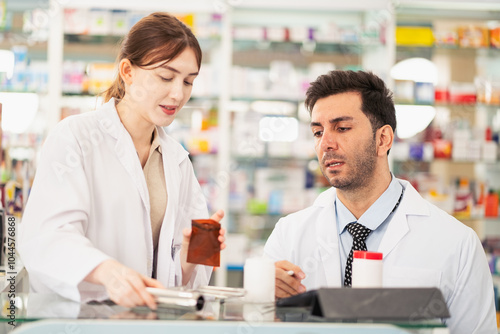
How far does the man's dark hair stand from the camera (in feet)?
7.30

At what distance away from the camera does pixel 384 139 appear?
226cm

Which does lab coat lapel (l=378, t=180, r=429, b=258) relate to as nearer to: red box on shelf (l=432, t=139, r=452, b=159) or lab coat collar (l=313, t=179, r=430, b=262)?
lab coat collar (l=313, t=179, r=430, b=262)

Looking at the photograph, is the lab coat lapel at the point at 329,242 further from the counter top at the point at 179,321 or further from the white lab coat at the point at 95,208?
the counter top at the point at 179,321

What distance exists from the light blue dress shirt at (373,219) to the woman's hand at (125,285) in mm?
955

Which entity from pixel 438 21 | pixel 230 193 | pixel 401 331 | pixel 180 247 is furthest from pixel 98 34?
pixel 401 331

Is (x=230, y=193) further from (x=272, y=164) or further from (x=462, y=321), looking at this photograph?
(x=462, y=321)

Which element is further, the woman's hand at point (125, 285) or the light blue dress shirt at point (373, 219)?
the light blue dress shirt at point (373, 219)

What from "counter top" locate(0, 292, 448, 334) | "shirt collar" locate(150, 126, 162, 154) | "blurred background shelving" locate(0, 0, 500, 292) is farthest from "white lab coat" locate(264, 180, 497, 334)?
"blurred background shelving" locate(0, 0, 500, 292)

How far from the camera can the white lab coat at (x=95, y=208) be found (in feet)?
4.92

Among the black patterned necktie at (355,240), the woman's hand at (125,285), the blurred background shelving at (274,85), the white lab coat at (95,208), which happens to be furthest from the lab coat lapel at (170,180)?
the blurred background shelving at (274,85)

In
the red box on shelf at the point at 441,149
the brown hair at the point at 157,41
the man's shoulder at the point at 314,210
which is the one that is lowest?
the man's shoulder at the point at 314,210

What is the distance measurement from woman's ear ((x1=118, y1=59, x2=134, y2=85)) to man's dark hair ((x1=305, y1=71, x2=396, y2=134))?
71cm

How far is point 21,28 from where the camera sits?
15.3ft

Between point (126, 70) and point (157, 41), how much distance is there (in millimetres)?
167
